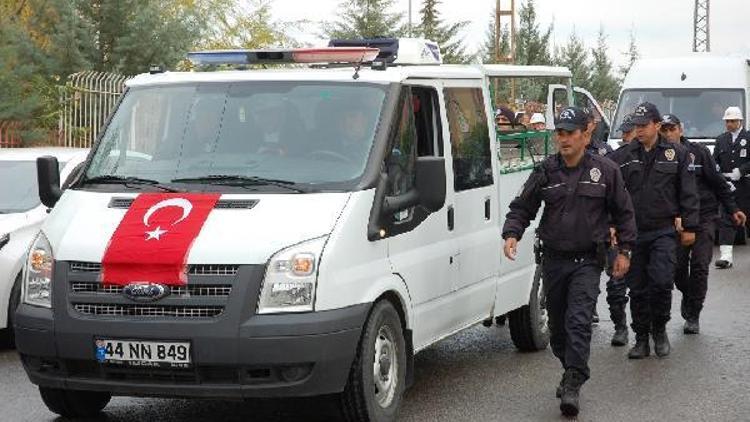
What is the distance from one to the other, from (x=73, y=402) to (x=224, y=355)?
1.36 metres

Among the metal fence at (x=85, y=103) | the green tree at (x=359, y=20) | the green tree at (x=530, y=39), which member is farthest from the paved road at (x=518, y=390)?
the green tree at (x=530, y=39)

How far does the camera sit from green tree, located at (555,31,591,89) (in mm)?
47000

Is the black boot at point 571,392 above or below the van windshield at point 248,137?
below

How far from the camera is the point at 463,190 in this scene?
312 inches

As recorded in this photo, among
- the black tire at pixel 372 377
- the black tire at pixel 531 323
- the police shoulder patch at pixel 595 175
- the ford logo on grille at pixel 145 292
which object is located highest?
the police shoulder patch at pixel 595 175

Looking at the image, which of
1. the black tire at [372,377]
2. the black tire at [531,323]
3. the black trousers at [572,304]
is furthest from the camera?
the black tire at [531,323]

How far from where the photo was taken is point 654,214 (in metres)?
9.26

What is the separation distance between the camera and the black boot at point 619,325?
388 inches

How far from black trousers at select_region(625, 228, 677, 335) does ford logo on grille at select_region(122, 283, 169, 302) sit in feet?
14.1

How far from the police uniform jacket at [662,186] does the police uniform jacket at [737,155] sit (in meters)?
7.46

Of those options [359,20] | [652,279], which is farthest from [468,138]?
[359,20]

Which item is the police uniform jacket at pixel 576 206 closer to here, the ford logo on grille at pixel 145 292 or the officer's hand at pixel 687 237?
the officer's hand at pixel 687 237

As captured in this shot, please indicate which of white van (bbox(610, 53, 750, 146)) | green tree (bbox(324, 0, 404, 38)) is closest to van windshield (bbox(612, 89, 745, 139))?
white van (bbox(610, 53, 750, 146))

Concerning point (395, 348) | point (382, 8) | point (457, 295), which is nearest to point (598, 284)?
point (457, 295)
